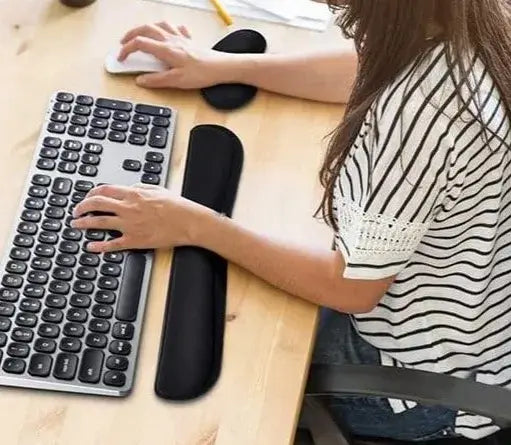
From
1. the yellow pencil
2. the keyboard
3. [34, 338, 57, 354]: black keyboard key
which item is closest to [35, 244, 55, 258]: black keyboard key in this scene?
the keyboard

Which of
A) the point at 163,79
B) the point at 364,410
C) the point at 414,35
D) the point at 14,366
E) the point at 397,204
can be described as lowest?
the point at 364,410

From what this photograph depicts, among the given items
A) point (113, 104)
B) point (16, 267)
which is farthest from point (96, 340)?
point (113, 104)

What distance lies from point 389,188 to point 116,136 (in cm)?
37

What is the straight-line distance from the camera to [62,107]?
3.85 feet

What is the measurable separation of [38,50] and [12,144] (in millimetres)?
164

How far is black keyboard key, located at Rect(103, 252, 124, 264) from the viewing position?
3.46ft

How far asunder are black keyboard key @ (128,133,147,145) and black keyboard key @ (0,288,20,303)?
0.24 meters

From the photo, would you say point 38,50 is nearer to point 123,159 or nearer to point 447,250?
point 123,159

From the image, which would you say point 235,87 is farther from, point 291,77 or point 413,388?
point 413,388

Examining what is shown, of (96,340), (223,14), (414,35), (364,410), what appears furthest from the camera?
(223,14)

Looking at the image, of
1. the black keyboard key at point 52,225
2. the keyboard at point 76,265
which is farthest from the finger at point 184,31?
the black keyboard key at point 52,225

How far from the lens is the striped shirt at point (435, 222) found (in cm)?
90

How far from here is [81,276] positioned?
103 cm

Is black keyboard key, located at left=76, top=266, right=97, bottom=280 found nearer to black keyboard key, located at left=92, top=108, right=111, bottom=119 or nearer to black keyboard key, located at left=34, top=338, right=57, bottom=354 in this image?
black keyboard key, located at left=34, top=338, right=57, bottom=354
